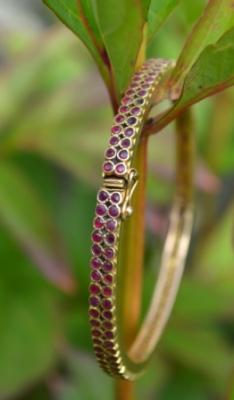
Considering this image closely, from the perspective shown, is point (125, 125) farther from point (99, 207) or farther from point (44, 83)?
point (44, 83)

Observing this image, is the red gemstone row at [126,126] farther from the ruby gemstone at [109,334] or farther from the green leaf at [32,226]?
the green leaf at [32,226]

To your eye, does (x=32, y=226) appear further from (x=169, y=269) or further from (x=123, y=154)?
(x=123, y=154)

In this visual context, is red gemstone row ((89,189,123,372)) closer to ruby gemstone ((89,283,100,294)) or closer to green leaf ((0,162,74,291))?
ruby gemstone ((89,283,100,294))

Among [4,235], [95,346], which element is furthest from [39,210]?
→ [95,346]

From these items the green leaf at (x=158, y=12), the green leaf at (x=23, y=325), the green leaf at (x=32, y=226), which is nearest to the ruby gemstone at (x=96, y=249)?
the green leaf at (x=158, y=12)

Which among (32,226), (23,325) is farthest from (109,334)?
(23,325)

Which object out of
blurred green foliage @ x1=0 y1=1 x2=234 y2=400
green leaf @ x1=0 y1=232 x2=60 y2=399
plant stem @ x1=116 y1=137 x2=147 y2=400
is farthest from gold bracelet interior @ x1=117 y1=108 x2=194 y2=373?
green leaf @ x1=0 y1=232 x2=60 y2=399
